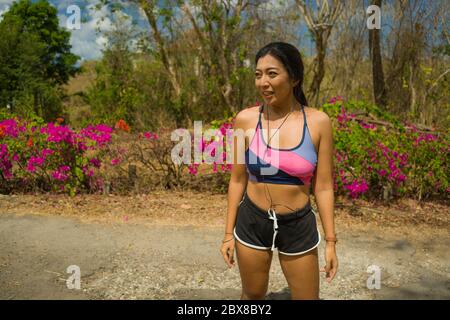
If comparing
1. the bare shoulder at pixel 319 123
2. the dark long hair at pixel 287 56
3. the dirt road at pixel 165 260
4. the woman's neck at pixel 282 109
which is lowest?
the dirt road at pixel 165 260

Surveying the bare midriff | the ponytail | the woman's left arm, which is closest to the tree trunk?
the ponytail

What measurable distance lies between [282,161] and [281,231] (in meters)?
0.35

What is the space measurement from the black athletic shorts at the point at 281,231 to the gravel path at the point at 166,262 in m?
1.52

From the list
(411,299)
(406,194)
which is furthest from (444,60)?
(411,299)

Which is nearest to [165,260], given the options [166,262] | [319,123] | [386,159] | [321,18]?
[166,262]

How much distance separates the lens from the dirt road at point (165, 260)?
11.5ft

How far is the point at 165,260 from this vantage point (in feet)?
13.6

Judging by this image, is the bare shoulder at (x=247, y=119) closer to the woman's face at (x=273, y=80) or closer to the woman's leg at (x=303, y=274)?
A: the woman's face at (x=273, y=80)

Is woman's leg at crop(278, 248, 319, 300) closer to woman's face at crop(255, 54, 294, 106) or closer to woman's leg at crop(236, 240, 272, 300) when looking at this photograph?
woman's leg at crop(236, 240, 272, 300)

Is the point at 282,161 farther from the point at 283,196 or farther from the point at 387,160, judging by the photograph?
the point at 387,160

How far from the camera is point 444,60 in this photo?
31.1 feet

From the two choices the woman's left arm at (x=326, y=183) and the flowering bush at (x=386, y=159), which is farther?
the flowering bush at (x=386, y=159)

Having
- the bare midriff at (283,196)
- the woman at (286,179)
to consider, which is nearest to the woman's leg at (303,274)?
the woman at (286,179)
